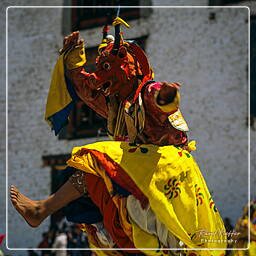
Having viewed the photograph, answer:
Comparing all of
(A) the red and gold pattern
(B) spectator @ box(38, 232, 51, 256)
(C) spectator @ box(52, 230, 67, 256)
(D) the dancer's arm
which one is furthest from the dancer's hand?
(B) spectator @ box(38, 232, 51, 256)

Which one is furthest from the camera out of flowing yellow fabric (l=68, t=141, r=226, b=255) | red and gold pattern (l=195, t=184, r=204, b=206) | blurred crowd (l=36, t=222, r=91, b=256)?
blurred crowd (l=36, t=222, r=91, b=256)

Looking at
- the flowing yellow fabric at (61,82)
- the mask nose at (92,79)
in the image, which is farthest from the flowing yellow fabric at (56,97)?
the mask nose at (92,79)

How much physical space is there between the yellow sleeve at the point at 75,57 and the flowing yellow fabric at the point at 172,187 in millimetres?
652

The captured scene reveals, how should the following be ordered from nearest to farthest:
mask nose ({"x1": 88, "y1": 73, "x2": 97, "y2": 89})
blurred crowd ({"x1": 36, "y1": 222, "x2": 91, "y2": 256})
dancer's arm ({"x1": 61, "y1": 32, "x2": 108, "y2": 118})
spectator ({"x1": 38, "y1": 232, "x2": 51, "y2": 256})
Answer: mask nose ({"x1": 88, "y1": 73, "x2": 97, "y2": 89}) → dancer's arm ({"x1": 61, "y1": 32, "x2": 108, "y2": 118}) → blurred crowd ({"x1": 36, "y1": 222, "x2": 91, "y2": 256}) → spectator ({"x1": 38, "y1": 232, "x2": 51, "y2": 256})

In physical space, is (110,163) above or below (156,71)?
below

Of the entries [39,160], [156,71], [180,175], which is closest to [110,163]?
[180,175]

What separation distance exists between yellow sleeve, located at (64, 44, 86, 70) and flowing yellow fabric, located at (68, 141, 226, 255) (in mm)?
652

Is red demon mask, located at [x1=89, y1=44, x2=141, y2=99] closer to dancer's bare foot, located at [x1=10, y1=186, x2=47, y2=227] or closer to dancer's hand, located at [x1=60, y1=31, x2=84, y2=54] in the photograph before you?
dancer's hand, located at [x1=60, y1=31, x2=84, y2=54]

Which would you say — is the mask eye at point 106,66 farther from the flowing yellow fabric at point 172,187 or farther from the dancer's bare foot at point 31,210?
the dancer's bare foot at point 31,210

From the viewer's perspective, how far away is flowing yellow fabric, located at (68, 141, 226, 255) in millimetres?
4500

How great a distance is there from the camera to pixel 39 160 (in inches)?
468

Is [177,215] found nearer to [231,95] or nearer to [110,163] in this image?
[110,163]

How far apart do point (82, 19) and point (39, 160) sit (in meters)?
2.38

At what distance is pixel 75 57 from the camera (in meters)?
5.04
